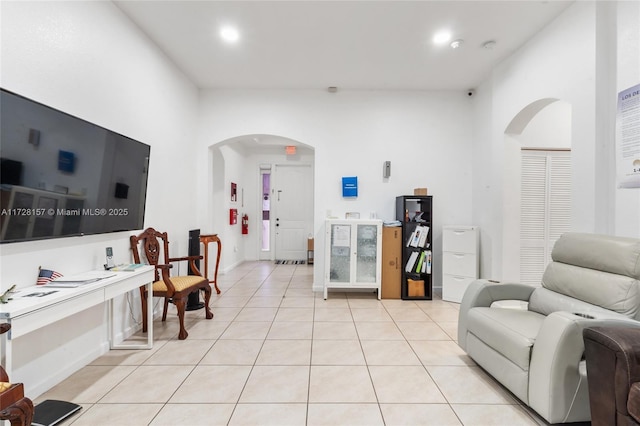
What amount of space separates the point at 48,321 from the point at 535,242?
4924 millimetres

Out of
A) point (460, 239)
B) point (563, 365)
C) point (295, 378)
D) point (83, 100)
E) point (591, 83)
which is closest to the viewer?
point (563, 365)

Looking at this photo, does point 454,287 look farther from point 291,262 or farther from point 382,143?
point 291,262

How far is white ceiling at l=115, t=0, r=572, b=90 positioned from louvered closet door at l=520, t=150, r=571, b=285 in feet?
4.77

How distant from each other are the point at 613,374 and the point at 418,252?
2.94 meters

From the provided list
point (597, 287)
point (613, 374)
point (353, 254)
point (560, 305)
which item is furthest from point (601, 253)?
point (353, 254)

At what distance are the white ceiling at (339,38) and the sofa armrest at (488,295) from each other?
2.56m

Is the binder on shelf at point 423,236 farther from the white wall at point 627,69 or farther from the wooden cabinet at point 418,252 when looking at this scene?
the white wall at point 627,69

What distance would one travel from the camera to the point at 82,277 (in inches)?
85.7

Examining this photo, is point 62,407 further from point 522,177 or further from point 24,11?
point 522,177

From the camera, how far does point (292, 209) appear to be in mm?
7383

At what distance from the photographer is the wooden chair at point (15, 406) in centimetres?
119

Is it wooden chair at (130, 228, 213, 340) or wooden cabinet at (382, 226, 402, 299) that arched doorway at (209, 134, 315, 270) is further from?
wooden chair at (130, 228, 213, 340)

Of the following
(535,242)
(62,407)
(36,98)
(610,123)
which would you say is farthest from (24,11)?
(535,242)

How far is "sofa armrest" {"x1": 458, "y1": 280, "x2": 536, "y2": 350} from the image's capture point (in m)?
2.45
